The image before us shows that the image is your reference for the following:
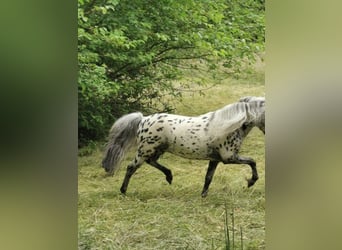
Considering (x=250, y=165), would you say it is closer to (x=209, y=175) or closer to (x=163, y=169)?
(x=209, y=175)

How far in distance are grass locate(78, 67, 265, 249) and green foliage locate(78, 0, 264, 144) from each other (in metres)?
0.14

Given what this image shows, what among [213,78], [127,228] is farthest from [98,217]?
[213,78]

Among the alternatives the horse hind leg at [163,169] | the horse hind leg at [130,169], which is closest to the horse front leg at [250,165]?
the horse hind leg at [163,169]

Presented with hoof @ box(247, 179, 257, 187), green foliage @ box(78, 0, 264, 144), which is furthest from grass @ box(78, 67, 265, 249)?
green foliage @ box(78, 0, 264, 144)

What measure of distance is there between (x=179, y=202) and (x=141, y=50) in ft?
2.25

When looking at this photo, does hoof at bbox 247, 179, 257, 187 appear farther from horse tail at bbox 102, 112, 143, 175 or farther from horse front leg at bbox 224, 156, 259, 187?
horse tail at bbox 102, 112, 143, 175

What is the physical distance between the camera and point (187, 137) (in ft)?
7.83

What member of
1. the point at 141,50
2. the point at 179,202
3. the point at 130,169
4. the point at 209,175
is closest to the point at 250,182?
the point at 209,175

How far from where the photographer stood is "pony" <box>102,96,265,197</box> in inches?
91.9

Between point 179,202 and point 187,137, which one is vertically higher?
point 187,137
